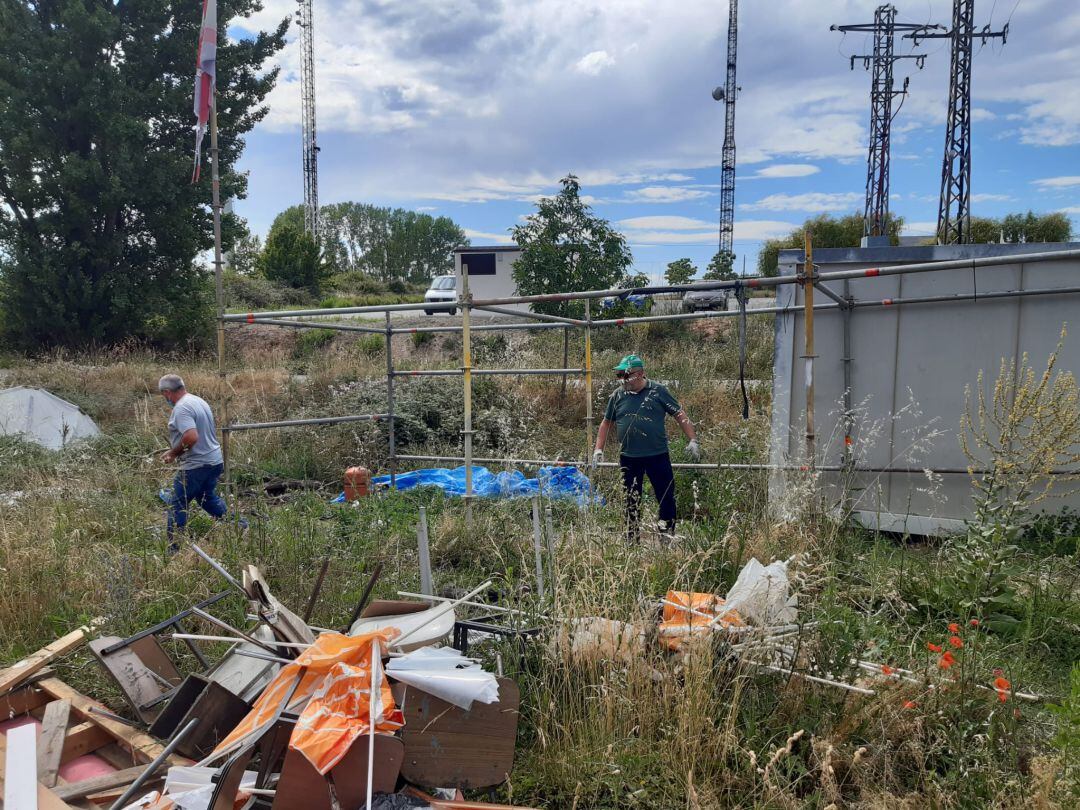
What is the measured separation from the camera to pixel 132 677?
364 cm

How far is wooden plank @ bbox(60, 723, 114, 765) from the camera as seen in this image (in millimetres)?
3453

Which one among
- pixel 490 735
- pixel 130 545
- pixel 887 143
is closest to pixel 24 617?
pixel 130 545

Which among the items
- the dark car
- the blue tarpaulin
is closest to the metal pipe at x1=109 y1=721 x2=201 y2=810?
the blue tarpaulin

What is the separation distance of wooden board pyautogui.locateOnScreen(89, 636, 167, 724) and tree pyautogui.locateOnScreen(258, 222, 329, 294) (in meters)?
34.1

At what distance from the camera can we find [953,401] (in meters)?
6.15

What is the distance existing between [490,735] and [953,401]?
509 cm

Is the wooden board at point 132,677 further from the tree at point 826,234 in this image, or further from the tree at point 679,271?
the tree at point 826,234

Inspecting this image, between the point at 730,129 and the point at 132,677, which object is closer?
the point at 132,677

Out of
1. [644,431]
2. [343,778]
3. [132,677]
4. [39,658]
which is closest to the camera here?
[343,778]

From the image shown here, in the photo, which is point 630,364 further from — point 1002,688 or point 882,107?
point 882,107

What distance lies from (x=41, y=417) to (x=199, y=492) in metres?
5.89

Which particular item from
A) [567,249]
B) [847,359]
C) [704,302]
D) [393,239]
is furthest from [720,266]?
[393,239]

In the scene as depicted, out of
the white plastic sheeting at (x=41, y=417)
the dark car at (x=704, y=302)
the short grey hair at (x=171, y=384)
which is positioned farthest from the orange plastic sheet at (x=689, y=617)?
the dark car at (x=704, y=302)

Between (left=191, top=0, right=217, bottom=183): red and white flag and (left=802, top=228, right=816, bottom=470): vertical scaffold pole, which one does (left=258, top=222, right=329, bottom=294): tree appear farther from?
(left=802, top=228, right=816, bottom=470): vertical scaffold pole
